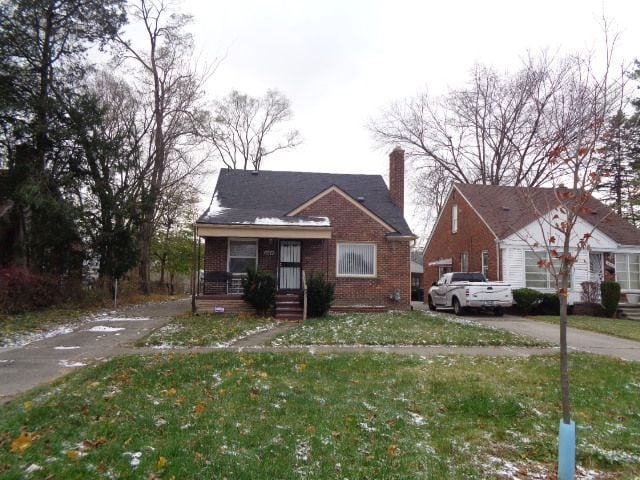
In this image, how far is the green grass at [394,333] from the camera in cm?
1010

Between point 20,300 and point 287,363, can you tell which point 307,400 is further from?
point 20,300

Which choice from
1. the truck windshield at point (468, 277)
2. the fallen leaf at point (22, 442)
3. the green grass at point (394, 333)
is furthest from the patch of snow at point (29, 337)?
the truck windshield at point (468, 277)

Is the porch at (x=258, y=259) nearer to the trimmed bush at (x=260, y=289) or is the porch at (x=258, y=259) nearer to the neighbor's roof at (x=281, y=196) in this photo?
the neighbor's roof at (x=281, y=196)

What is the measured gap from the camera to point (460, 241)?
2484 cm

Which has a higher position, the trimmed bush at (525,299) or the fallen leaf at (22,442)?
the trimmed bush at (525,299)

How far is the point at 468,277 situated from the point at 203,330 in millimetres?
11600

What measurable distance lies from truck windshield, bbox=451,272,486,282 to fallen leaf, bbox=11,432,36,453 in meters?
16.8

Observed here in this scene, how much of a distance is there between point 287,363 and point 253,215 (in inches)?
403

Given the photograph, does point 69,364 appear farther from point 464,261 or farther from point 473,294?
point 464,261

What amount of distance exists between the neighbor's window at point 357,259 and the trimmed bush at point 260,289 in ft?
12.8

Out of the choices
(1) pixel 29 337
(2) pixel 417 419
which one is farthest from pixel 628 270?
(1) pixel 29 337

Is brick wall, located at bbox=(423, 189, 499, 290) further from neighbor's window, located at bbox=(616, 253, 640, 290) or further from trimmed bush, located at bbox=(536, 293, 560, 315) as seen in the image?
neighbor's window, located at bbox=(616, 253, 640, 290)

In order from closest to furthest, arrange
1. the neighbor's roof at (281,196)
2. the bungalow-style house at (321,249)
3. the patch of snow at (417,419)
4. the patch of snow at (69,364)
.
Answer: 1. the patch of snow at (417,419)
2. the patch of snow at (69,364)
3. the bungalow-style house at (321,249)
4. the neighbor's roof at (281,196)

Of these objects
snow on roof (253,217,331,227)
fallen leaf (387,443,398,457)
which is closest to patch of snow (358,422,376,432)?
fallen leaf (387,443,398,457)
